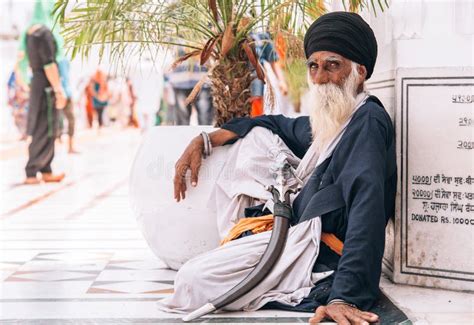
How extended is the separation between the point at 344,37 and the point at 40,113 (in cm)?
713

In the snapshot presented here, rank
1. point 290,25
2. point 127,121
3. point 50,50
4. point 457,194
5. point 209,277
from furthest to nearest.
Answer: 1. point 127,121
2. point 50,50
3. point 290,25
4. point 457,194
5. point 209,277

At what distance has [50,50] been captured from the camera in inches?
391

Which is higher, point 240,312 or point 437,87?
point 437,87

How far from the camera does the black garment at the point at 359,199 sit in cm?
326

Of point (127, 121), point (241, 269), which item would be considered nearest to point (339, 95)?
point (241, 269)

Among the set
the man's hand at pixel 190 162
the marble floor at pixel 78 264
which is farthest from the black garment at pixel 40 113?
the man's hand at pixel 190 162

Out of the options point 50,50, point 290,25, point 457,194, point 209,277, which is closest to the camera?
point 209,277

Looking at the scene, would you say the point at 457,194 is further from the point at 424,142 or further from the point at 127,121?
the point at 127,121

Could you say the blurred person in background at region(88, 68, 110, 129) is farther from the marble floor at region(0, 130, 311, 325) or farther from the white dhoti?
the white dhoti

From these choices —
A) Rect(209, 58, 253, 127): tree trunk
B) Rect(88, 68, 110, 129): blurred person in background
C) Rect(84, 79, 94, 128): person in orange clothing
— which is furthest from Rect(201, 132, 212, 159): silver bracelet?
Rect(84, 79, 94, 128): person in orange clothing

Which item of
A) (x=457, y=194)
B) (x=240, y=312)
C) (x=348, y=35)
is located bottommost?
(x=240, y=312)

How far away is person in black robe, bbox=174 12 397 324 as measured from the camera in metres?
3.26

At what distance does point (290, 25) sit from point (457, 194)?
5.21ft

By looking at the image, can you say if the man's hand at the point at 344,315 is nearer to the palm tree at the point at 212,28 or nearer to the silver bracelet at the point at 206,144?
the silver bracelet at the point at 206,144
